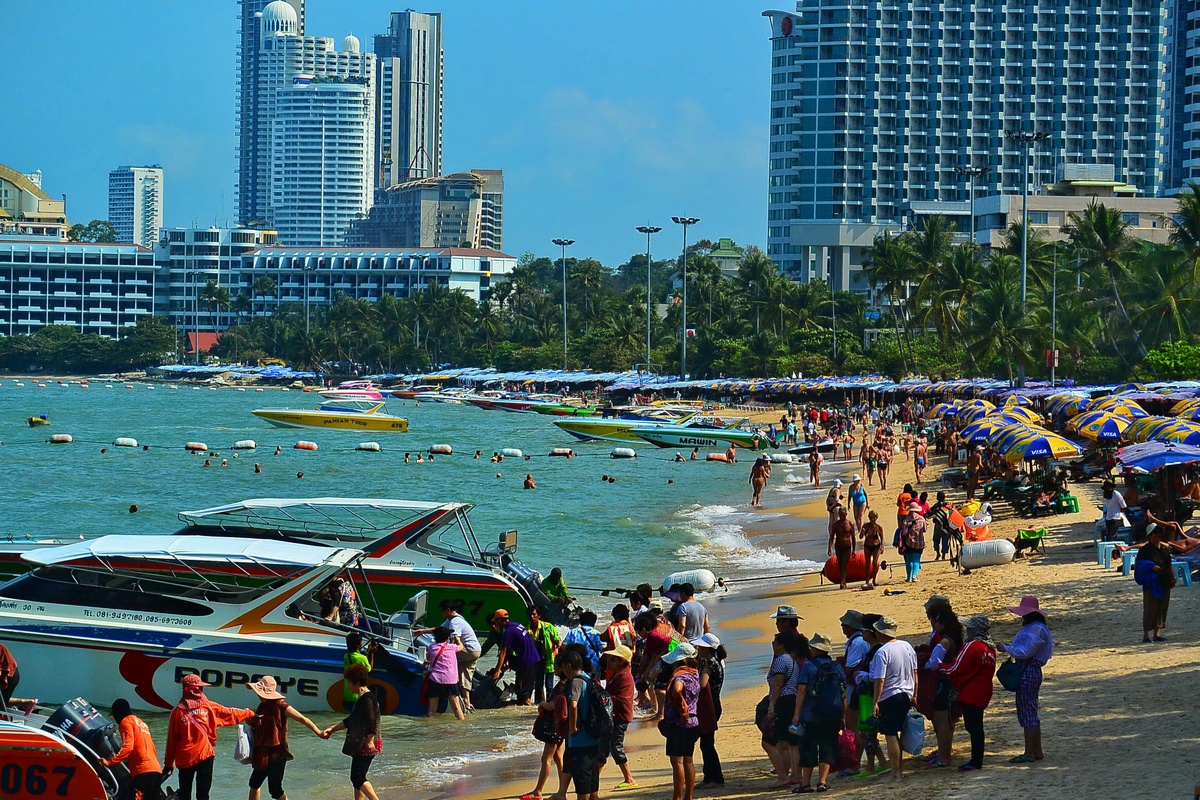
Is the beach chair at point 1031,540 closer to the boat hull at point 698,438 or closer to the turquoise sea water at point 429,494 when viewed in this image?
the turquoise sea water at point 429,494

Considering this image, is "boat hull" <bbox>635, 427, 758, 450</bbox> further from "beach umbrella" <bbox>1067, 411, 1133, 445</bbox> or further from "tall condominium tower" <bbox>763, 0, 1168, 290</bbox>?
"tall condominium tower" <bbox>763, 0, 1168, 290</bbox>

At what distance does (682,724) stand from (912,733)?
1.82 metres

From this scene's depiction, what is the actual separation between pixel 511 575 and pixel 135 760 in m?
7.81

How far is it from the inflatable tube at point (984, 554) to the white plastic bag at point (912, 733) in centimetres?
1165

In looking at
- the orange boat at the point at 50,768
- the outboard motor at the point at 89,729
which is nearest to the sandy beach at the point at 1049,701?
the outboard motor at the point at 89,729

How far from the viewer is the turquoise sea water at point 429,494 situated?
14.5m

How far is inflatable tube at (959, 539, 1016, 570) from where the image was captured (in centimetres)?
2231

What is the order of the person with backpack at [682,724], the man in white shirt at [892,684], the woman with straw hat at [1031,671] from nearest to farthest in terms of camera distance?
the person with backpack at [682,724]
the man in white shirt at [892,684]
the woman with straw hat at [1031,671]

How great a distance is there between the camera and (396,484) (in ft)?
168

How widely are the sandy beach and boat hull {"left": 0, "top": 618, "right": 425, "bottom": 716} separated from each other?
266 centimetres

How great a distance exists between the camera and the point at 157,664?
1499 cm

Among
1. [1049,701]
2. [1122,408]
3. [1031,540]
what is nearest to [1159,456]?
[1031,540]

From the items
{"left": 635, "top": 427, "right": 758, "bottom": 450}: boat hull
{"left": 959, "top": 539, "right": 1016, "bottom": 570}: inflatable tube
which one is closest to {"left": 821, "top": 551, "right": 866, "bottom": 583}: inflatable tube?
{"left": 959, "top": 539, "right": 1016, "bottom": 570}: inflatable tube

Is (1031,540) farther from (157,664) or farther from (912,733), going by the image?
(157,664)
